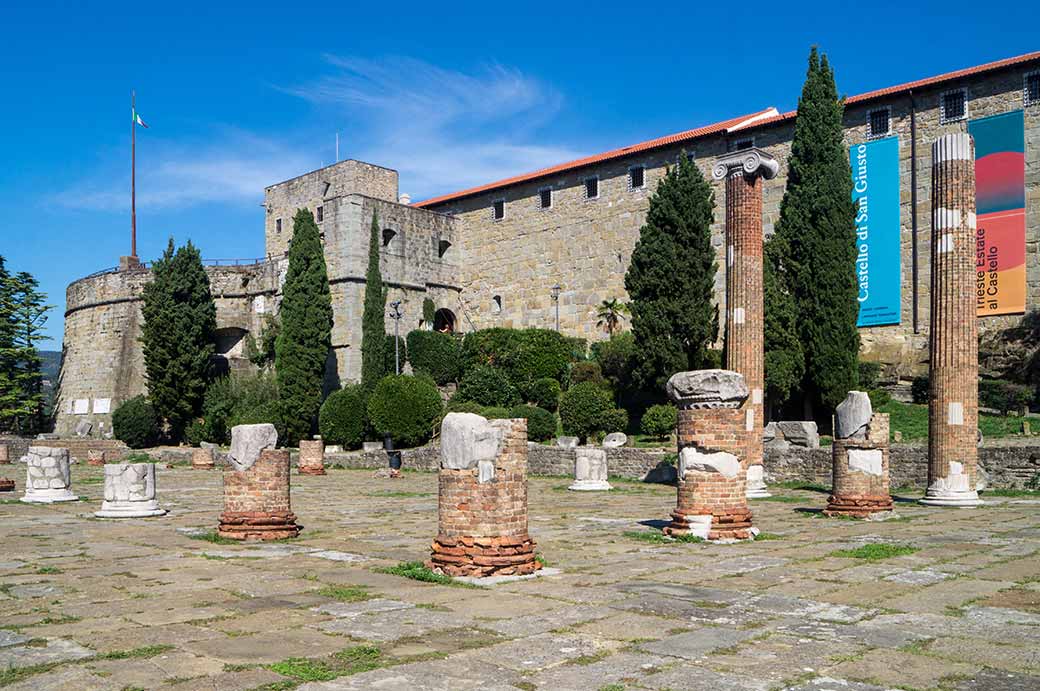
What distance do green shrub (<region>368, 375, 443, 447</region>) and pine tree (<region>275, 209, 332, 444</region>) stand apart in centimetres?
519

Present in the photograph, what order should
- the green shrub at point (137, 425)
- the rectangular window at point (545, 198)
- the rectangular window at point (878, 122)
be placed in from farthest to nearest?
the rectangular window at point (545, 198) → the green shrub at point (137, 425) → the rectangular window at point (878, 122)

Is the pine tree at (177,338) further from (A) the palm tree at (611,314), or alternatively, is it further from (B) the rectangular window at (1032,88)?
(B) the rectangular window at (1032,88)

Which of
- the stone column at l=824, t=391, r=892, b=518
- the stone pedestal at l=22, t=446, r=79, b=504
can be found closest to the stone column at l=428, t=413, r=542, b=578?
the stone column at l=824, t=391, r=892, b=518

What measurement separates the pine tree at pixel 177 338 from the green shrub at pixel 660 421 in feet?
68.3

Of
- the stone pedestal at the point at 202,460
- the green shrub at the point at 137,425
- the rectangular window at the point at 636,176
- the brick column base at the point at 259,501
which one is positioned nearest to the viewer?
Result: the brick column base at the point at 259,501

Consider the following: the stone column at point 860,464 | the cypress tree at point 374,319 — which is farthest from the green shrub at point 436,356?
the stone column at point 860,464

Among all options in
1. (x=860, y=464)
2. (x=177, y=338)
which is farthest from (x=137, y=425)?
(x=860, y=464)

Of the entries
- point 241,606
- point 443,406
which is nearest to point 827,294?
point 443,406

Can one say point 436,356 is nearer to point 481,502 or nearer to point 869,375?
point 869,375

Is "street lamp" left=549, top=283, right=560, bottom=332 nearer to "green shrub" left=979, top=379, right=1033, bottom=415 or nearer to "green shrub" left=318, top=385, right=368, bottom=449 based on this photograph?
"green shrub" left=318, top=385, right=368, bottom=449

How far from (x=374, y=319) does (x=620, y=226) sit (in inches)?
417

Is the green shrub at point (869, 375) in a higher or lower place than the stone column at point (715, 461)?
higher

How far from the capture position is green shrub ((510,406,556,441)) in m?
27.3

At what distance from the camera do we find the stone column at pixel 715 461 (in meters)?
10.5
